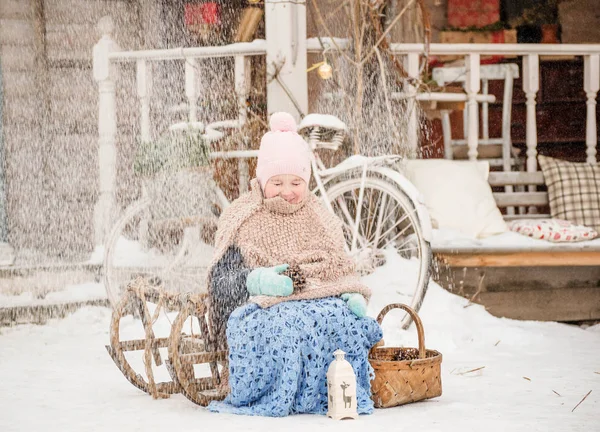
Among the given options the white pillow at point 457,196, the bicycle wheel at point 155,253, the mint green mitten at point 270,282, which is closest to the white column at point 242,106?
the bicycle wheel at point 155,253

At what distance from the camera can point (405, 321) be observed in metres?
4.86

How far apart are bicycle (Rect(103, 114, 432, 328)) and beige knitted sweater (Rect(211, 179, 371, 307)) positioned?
1.12m

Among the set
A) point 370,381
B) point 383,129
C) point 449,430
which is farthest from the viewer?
point 383,129

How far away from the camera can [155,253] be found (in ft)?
17.6

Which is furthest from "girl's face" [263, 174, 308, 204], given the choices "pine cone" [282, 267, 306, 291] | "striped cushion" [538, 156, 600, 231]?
"striped cushion" [538, 156, 600, 231]

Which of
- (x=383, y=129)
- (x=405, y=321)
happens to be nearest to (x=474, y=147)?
(x=383, y=129)

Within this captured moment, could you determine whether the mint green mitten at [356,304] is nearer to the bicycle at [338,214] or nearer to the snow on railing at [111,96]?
the bicycle at [338,214]

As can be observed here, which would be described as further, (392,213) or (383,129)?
(383,129)

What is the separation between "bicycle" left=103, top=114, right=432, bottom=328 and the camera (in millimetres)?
4836

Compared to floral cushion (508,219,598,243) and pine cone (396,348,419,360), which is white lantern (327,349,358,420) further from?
floral cushion (508,219,598,243)

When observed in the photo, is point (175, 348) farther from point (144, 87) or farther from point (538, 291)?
point (538, 291)

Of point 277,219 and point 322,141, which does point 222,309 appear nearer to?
point 277,219

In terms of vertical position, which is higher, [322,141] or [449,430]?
[322,141]

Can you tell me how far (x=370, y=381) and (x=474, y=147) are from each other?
9.38ft
